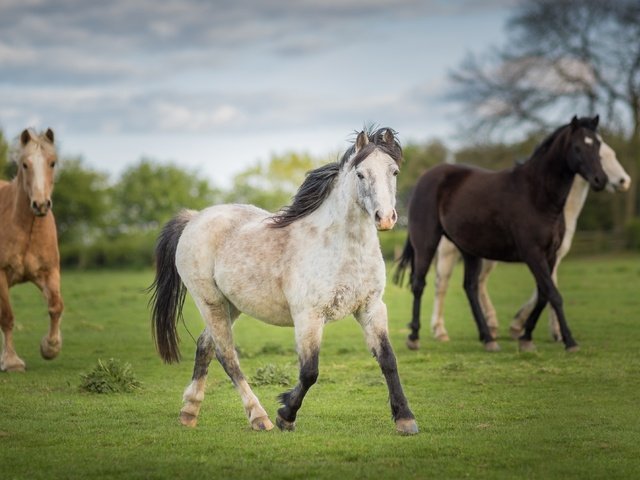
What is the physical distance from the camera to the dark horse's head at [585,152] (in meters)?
12.9

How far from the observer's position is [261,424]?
7660 millimetres

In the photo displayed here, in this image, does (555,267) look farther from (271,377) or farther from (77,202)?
(77,202)

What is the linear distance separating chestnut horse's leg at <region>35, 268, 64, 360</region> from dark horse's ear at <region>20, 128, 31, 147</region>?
1593mm

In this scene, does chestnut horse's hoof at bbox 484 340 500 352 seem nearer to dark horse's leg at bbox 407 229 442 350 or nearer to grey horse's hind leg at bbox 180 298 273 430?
dark horse's leg at bbox 407 229 442 350

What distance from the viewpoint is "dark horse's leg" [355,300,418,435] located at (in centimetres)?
737

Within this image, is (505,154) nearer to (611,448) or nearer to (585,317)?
(585,317)

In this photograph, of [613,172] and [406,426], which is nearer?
[406,426]

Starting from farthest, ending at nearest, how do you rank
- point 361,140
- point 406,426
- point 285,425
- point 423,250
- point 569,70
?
point 569,70
point 423,250
point 285,425
point 406,426
point 361,140

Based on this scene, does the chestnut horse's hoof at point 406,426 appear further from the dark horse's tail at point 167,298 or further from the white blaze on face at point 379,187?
the dark horse's tail at point 167,298

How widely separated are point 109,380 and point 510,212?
5.95 meters

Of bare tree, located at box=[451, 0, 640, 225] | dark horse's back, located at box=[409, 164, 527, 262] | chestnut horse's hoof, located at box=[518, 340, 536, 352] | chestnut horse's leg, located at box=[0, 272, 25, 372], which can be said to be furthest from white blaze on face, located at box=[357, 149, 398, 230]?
bare tree, located at box=[451, 0, 640, 225]

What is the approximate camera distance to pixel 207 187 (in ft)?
314

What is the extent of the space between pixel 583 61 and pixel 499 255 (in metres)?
34.6

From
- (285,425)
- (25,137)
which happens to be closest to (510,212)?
(25,137)
